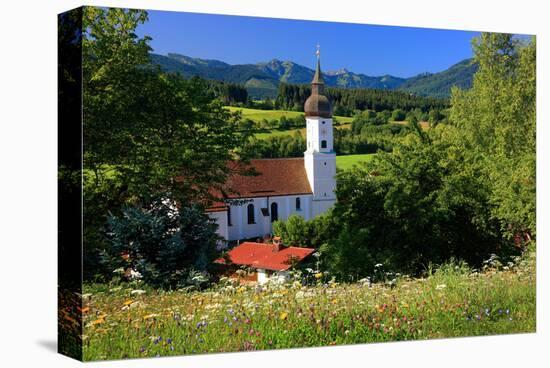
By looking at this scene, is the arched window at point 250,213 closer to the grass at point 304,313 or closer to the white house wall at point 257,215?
the white house wall at point 257,215

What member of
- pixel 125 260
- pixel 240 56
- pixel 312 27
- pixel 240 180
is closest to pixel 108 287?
pixel 125 260

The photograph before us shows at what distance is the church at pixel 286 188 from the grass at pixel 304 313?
3.29 feet

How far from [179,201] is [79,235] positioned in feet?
5.47

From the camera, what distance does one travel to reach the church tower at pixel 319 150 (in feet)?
40.7

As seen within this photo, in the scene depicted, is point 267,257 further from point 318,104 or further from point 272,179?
A: point 318,104

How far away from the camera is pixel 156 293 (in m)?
10.9

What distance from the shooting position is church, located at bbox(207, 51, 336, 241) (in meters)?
11.9

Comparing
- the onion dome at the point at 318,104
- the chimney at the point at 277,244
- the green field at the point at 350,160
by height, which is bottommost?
the chimney at the point at 277,244

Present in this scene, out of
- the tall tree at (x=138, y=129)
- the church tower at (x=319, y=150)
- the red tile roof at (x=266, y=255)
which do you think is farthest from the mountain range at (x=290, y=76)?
the red tile roof at (x=266, y=255)

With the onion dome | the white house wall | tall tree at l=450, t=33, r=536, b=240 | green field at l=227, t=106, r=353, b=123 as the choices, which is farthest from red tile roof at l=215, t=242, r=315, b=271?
tall tree at l=450, t=33, r=536, b=240

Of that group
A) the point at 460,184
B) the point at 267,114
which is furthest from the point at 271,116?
the point at 460,184

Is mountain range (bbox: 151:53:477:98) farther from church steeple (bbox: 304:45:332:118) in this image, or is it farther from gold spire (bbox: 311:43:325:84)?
church steeple (bbox: 304:45:332:118)

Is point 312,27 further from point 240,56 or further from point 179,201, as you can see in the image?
point 179,201

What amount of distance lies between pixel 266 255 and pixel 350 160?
83.2 inches
